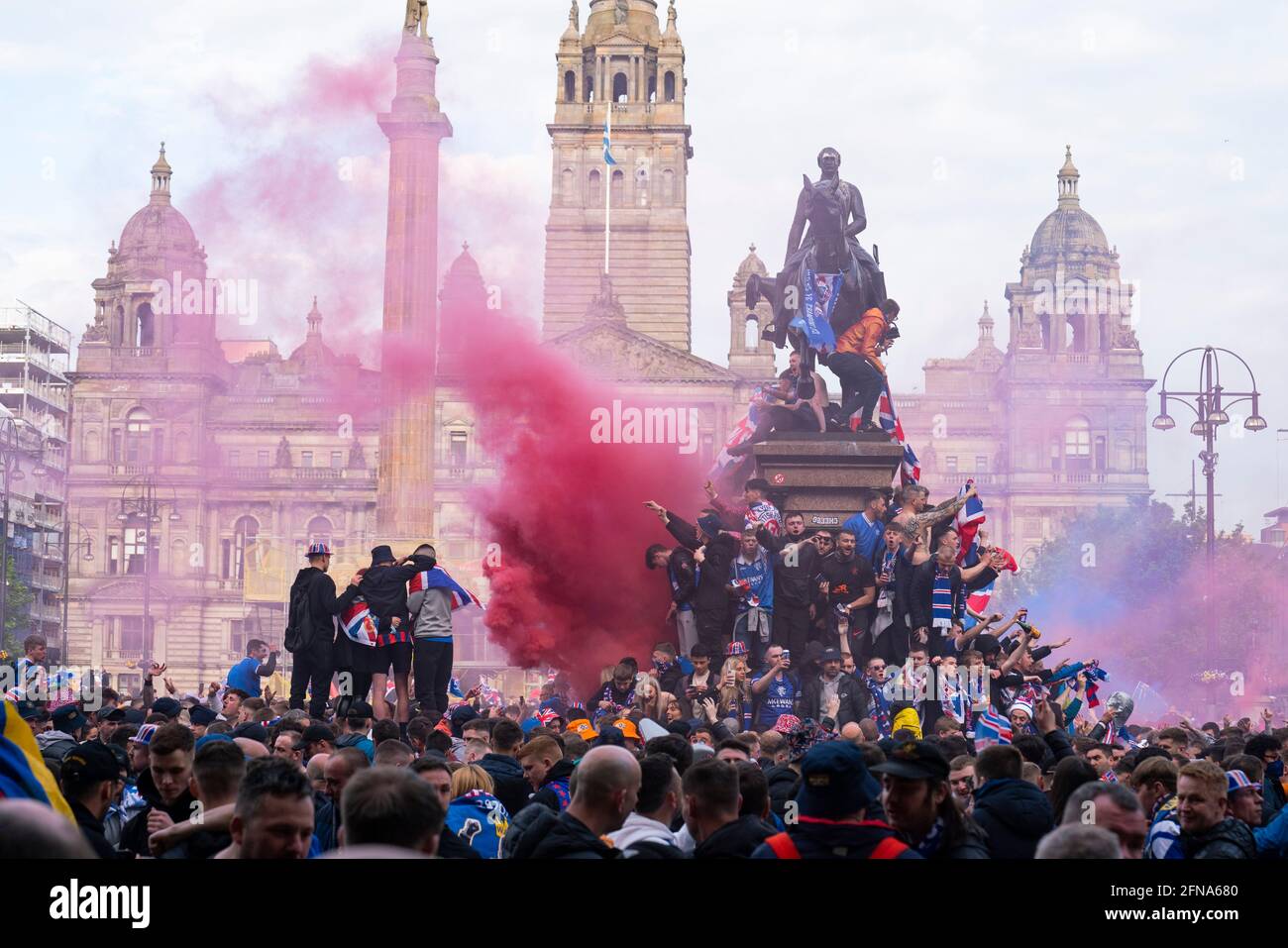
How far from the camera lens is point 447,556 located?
3848 inches

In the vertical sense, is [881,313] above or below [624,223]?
below


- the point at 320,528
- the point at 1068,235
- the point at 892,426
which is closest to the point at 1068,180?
the point at 1068,235

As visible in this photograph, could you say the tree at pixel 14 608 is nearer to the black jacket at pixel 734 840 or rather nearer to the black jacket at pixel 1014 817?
the black jacket at pixel 1014 817

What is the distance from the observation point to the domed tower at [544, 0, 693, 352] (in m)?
108

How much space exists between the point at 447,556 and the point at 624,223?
22131 millimetres

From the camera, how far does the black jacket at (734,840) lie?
6953 mm

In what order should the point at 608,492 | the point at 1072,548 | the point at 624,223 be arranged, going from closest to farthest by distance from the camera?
1. the point at 608,492
2. the point at 1072,548
3. the point at 624,223

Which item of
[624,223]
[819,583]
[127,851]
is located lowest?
[127,851]

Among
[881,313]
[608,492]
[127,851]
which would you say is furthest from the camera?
[608,492]

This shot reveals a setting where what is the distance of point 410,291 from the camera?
162ft

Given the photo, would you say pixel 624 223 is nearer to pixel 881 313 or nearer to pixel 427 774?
pixel 881 313

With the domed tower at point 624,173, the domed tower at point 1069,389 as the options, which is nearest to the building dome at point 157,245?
the domed tower at point 624,173

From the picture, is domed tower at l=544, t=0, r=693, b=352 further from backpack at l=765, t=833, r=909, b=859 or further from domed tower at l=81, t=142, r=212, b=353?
backpack at l=765, t=833, r=909, b=859
